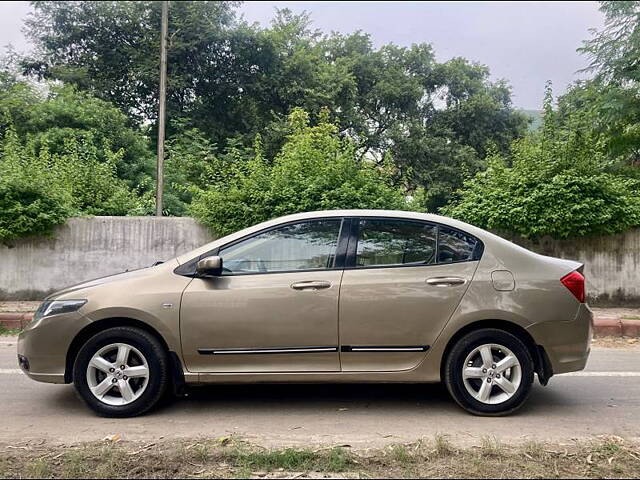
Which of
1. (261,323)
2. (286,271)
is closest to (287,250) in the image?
(286,271)

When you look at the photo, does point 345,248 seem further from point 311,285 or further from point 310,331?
point 310,331

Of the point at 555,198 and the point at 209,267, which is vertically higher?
the point at 555,198

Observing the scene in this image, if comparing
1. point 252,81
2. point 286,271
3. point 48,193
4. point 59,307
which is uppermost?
point 252,81

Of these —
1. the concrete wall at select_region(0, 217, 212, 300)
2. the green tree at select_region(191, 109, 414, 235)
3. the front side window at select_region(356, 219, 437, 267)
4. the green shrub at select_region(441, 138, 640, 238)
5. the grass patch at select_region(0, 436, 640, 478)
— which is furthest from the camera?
the concrete wall at select_region(0, 217, 212, 300)

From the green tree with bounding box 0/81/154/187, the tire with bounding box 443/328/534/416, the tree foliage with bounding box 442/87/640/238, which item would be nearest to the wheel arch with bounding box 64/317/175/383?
the tire with bounding box 443/328/534/416

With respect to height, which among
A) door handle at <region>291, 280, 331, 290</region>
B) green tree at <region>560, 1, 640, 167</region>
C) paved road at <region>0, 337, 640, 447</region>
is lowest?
paved road at <region>0, 337, 640, 447</region>

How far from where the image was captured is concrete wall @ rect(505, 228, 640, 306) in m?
9.93

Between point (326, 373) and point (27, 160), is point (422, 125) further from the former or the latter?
point (326, 373)

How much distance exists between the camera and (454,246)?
4.49 meters

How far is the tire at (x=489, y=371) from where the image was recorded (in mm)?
4254

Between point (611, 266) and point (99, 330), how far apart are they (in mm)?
8916

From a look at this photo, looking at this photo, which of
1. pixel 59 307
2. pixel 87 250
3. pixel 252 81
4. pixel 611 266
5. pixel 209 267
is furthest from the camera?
pixel 252 81

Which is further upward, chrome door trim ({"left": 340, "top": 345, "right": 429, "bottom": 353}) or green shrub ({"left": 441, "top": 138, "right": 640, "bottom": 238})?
green shrub ({"left": 441, "top": 138, "right": 640, "bottom": 238})

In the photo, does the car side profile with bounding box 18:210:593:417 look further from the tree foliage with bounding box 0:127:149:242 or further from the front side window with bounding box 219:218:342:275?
the tree foliage with bounding box 0:127:149:242
